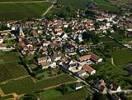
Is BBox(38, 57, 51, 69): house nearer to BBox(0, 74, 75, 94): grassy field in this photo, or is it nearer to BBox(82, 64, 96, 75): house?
BBox(0, 74, 75, 94): grassy field

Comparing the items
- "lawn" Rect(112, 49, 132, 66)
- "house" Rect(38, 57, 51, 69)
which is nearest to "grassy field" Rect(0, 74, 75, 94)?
"house" Rect(38, 57, 51, 69)

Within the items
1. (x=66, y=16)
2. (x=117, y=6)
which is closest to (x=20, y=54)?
(x=66, y=16)

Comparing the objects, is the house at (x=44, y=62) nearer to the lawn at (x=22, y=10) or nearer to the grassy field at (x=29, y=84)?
the grassy field at (x=29, y=84)

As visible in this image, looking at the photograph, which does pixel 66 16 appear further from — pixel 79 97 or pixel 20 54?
pixel 79 97

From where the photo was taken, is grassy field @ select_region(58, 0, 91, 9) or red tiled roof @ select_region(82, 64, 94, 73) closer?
red tiled roof @ select_region(82, 64, 94, 73)

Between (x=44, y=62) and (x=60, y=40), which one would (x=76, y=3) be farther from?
(x=44, y=62)

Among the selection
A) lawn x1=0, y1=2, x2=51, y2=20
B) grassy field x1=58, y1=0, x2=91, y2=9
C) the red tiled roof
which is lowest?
the red tiled roof

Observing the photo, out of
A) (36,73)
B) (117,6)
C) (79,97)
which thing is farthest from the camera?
(117,6)
